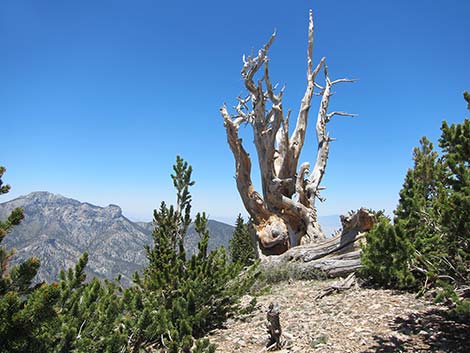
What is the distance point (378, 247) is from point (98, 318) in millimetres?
4775

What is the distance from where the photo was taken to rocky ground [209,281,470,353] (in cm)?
463

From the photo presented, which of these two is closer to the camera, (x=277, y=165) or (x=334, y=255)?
(x=334, y=255)

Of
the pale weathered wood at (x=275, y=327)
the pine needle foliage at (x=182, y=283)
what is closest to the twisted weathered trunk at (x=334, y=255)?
the pine needle foliage at (x=182, y=283)

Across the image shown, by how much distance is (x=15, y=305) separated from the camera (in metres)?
2.77

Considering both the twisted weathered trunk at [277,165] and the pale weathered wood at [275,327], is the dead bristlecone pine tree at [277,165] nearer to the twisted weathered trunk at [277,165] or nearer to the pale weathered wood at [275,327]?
the twisted weathered trunk at [277,165]

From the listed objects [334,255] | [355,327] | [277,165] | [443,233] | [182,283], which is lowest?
[355,327]

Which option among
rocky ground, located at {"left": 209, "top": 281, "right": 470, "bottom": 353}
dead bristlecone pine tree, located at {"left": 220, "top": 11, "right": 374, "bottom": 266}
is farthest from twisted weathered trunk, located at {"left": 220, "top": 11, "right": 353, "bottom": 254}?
rocky ground, located at {"left": 209, "top": 281, "right": 470, "bottom": 353}

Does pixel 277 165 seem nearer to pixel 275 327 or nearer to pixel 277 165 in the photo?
pixel 277 165

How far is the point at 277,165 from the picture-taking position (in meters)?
16.7

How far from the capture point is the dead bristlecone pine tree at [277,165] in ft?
49.6

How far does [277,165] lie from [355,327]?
11707 mm

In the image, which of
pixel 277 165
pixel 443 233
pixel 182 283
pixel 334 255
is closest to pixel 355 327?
pixel 443 233

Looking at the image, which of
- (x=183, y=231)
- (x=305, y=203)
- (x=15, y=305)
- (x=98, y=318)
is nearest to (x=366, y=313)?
(x=183, y=231)

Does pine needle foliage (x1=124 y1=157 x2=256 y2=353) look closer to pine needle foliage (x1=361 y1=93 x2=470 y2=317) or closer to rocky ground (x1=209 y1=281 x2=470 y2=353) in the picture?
rocky ground (x1=209 y1=281 x2=470 y2=353)
